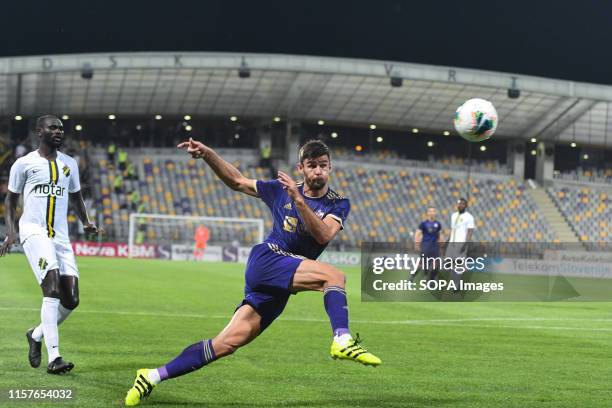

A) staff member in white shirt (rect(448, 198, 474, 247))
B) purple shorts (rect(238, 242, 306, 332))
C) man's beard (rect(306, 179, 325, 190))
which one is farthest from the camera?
staff member in white shirt (rect(448, 198, 474, 247))

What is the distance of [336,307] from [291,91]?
163 feet

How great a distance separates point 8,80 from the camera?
175 ft

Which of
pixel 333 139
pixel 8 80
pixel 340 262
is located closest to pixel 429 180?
pixel 333 139

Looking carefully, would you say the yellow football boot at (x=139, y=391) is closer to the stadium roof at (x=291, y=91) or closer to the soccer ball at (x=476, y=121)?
the soccer ball at (x=476, y=121)

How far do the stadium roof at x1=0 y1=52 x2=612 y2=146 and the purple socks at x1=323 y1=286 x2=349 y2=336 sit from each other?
46389 millimetres

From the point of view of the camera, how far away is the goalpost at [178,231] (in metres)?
46.7

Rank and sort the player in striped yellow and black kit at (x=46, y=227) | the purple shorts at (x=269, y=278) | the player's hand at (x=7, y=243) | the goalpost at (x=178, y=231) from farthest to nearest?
1. the goalpost at (x=178, y=231)
2. the player's hand at (x=7, y=243)
3. the player in striped yellow and black kit at (x=46, y=227)
4. the purple shorts at (x=269, y=278)

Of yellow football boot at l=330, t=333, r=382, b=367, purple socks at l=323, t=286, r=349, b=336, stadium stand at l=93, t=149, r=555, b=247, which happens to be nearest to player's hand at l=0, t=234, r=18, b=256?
purple socks at l=323, t=286, r=349, b=336

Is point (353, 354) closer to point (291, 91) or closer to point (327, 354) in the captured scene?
point (327, 354)

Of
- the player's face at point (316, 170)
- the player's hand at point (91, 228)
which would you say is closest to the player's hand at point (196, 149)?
the player's face at point (316, 170)

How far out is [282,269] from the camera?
6.86m

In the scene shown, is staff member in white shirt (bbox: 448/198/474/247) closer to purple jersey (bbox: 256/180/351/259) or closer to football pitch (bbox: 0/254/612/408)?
football pitch (bbox: 0/254/612/408)

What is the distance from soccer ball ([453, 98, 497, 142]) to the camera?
43.9 ft

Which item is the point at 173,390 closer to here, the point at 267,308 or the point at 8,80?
the point at 267,308
